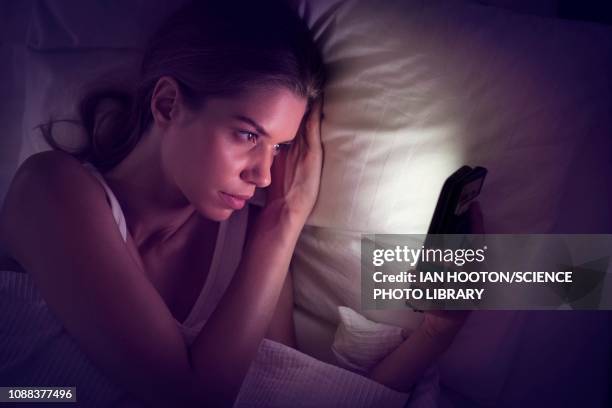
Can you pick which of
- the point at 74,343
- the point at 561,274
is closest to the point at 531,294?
the point at 561,274

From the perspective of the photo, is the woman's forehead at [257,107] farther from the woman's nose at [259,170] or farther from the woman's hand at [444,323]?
the woman's hand at [444,323]

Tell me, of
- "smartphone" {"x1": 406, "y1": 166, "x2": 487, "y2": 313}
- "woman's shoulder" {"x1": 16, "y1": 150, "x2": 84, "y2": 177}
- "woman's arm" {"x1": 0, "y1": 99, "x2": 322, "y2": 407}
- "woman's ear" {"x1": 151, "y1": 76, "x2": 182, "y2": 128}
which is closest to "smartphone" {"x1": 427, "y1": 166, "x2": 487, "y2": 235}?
"smartphone" {"x1": 406, "y1": 166, "x2": 487, "y2": 313}

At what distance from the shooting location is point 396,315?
0.70 meters

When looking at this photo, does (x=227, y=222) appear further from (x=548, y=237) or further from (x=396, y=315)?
(x=548, y=237)

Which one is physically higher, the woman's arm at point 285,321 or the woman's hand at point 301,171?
the woman's hand at point 301,171

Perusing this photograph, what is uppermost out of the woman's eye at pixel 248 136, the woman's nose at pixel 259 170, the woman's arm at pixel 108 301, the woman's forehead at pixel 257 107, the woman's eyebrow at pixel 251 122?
the woman's forehead at pixel 257 107

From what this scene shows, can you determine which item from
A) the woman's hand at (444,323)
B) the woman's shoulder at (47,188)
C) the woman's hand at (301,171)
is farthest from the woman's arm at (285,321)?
the woman's shoulder at (47,188)

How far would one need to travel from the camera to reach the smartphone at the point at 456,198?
20.9 inches

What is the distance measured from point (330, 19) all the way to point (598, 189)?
0.47 meters

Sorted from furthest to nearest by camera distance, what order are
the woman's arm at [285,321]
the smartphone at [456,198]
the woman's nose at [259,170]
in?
the woman's arm at [285,321] → the woman's nose at [259,170] → the smartphone at [456,198]

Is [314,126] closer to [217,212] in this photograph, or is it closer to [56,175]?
[217,212]

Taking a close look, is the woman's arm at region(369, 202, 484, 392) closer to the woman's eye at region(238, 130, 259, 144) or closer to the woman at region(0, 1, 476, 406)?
the woman at region(0, 1, 476, 406)

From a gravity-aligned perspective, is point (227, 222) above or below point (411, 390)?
above

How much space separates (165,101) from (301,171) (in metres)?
0.24
